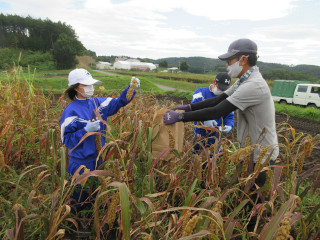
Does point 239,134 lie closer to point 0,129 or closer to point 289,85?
point 0,129

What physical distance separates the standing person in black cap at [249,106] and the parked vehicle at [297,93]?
14.4 meters

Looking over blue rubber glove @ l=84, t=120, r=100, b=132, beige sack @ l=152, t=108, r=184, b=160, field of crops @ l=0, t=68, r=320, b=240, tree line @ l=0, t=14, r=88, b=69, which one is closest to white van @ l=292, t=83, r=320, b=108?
field of crops @ l=0, t=68, r=320, b=240

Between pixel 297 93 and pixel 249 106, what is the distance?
15.4 m

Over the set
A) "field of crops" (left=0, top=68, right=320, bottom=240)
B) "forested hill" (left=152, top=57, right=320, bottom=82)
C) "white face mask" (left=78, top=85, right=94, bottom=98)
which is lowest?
"field of crops" (left=0, top=68, right=320, bottom=240)

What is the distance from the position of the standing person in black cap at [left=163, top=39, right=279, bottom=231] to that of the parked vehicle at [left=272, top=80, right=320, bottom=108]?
1435cm

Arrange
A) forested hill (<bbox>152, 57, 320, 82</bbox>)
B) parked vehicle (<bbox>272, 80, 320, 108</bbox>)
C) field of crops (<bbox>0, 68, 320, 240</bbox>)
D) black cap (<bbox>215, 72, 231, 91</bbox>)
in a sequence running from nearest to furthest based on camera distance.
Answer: field of crops (<bbox>0, 68, 320, 240</bbox>), black cap (<bbox>215, 72, 231, 91</bbox>), parked vehicle (<bbox>272, 80, 320, 108</bbox>), forested hill (<bbox>152, 57, 320, 82</bbox>)

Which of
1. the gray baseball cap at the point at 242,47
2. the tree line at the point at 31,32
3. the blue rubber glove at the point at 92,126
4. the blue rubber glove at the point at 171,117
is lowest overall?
the blue rubber glove at the point at 92,126

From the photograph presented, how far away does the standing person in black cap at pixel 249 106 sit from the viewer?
1705 millimetres

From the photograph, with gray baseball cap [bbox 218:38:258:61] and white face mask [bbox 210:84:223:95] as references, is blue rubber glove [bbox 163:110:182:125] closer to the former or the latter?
gray baseball cap [bbox 218:38:258:61]

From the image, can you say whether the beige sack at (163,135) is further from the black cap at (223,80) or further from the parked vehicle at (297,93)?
the parked vehicle at (297,93)

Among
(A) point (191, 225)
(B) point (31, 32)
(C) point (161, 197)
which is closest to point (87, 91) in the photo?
(C) point (161, 197)

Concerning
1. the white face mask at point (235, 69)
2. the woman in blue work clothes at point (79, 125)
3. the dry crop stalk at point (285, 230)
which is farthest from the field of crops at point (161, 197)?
the white face mask at point (235, 69)

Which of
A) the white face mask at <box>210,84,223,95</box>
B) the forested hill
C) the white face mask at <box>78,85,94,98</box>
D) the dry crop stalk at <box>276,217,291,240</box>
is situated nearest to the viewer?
the dry crop stalk at <box>276,217,291,240</box>

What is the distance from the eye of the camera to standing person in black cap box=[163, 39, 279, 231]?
1.71 meters
